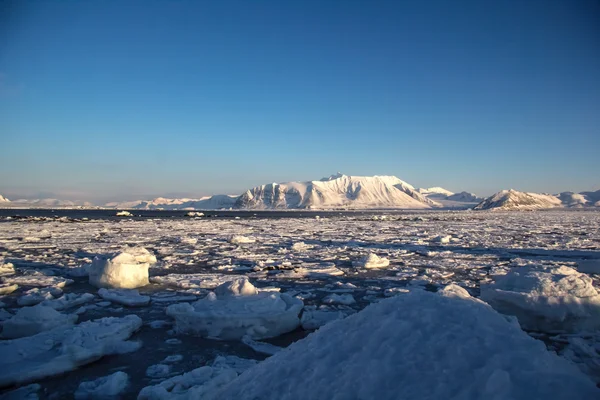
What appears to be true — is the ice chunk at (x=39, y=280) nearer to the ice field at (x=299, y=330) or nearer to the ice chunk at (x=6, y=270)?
the ice field at (x=299, y=330)

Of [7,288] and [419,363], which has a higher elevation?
[419,363]

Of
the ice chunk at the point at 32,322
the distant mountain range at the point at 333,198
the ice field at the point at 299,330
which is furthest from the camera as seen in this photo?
the distant mountain range at the point at 333,198

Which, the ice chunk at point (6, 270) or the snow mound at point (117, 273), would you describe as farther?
the ice chunk at point (6, 270)

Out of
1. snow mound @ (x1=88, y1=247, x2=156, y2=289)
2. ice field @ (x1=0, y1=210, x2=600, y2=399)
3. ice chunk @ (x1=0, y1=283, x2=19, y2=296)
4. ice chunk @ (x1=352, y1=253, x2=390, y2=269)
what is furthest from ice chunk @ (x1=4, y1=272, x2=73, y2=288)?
ice chunk @ (x1=352, y1=253, x2=390, y2=269)

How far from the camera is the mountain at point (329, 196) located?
556ft

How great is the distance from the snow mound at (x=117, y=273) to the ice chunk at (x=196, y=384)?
4.15 m

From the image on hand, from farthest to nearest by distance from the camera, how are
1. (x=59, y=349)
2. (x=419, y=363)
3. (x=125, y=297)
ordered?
1. (x=125, y=297)
2. (x=59, y=349)
3. (x=419, y=363)

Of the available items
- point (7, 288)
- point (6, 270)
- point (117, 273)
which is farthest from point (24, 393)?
point (6, 270)

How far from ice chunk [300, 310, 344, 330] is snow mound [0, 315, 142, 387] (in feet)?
6.86

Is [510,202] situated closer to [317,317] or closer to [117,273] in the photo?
[317,317]

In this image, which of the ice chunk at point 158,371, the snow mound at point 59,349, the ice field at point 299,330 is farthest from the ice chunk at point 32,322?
the ice chunk at point 158,371

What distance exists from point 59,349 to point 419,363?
369cm

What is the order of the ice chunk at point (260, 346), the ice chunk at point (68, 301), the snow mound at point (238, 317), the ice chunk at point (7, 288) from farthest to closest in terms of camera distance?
the ice chunk at point (7, 288), the ice chunk at point (68, 301), the snow mound at point (238, 317), the ice chunk at point (260, 346)

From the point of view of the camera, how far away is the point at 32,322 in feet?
15.0
